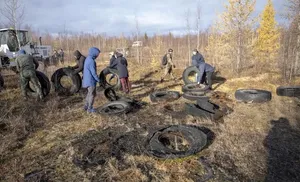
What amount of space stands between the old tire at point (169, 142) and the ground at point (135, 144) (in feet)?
0.39

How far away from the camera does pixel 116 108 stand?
6.71 meters

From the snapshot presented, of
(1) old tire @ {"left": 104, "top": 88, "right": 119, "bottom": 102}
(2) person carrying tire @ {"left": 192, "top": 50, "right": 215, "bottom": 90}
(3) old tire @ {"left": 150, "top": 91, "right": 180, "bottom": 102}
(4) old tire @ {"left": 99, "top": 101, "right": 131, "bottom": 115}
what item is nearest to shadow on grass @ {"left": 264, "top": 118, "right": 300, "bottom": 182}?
(3) old tire @ {"left": 150, "top": 91, "right": 180, "bottom": 102}

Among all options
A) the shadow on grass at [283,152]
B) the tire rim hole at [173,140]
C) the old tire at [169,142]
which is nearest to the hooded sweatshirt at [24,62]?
the old tire at [169,142]

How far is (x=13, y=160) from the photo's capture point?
3908mm

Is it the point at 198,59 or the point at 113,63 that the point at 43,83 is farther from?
the point at 198,59

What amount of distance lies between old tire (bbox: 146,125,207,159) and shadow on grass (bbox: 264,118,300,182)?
48.4 inches

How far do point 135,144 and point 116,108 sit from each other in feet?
8.07

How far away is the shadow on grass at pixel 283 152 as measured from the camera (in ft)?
10.9

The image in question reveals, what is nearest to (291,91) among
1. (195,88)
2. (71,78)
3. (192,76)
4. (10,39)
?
(195,88)

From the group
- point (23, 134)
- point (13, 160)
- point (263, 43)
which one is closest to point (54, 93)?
point (23, 134)

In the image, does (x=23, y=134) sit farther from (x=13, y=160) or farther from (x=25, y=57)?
(x=25, y=57)

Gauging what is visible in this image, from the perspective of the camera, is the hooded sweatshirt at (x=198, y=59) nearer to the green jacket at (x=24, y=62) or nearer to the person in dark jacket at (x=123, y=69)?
the person in dark jacket at (x=123, y=69)

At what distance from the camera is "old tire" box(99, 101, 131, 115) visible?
6.15m

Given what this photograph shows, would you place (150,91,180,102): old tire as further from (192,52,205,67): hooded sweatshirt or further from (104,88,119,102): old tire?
(192,52,205,67): hooded sweatshirt
